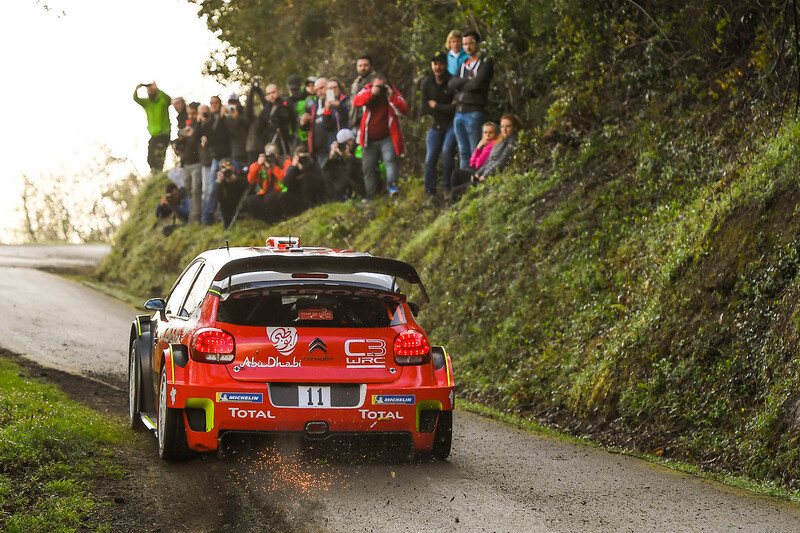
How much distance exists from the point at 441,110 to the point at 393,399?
1180cm

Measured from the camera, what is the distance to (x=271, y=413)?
769 centimetres

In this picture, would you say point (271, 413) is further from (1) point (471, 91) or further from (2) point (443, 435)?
(1) point (471, 91)

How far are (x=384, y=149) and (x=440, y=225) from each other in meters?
3.68

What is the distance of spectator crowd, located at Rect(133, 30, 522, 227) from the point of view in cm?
1848

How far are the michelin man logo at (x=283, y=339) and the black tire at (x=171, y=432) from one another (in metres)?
0.85

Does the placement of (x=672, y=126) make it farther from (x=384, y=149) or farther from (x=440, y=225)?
(x=384, y=149)

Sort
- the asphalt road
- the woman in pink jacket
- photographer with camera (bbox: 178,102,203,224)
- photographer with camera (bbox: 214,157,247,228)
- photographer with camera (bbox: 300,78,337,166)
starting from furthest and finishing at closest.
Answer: photographer with camera (bbox: 178,102,203,224) < photographer with camera (bbox: 214,157,247,228) < photographer with camera (bbox: 300,78,337,166) < the woman in pink jacket < the asphalt road

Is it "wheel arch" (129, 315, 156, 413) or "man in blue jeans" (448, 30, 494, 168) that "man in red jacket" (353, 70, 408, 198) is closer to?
"man in blue jeans" (448, 30, 494, 168)

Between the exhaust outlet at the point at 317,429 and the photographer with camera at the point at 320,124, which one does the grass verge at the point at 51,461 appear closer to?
the exhaust outlet at the point at 317,429

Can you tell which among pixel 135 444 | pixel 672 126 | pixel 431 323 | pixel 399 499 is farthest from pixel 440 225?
pixel 399 499

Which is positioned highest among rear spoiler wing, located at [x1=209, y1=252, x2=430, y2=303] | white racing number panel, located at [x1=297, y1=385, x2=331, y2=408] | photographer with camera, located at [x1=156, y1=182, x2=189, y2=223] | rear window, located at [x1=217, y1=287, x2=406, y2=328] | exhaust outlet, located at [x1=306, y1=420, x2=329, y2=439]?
photographer with camera, located at [x1=156, y1=182, x2=189, y2=223]

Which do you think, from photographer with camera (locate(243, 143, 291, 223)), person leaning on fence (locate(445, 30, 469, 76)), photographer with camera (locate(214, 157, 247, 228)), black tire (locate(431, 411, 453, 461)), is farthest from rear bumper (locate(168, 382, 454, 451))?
photographer with camera (locate(214, 157, 247, 228))

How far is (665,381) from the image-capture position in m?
10.5

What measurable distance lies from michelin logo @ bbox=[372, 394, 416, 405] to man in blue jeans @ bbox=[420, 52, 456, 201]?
38.2 ft
